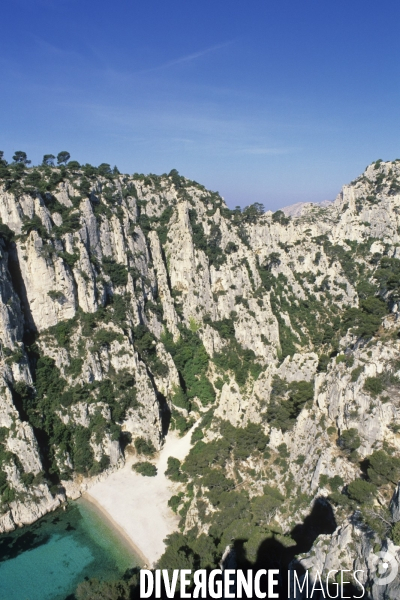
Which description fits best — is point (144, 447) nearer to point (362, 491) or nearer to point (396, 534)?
point (362, 491)

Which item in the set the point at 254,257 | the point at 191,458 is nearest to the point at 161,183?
the point at 254,257

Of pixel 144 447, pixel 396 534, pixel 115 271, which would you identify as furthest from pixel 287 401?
pixel 115 271

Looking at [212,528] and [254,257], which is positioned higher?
[254,257]

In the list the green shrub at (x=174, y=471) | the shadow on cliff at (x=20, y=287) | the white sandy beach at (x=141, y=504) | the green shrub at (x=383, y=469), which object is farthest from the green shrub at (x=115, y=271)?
the green shrub at (x=383, y=469)

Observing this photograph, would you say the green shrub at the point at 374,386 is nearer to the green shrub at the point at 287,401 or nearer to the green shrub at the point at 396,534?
the green shrub at the point at 287,401

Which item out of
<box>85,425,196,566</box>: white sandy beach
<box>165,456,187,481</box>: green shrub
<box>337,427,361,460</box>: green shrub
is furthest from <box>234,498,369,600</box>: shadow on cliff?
<box>165,456,187,481</box>: green shrub

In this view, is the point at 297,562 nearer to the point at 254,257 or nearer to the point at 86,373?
the point at 86,373

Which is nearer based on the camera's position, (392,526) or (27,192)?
(392,526)

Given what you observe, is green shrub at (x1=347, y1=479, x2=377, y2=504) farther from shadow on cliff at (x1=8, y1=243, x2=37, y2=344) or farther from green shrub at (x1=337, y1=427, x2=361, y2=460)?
shadow on cliff at (x1=8, y1=243, x2=37, y2=344)
